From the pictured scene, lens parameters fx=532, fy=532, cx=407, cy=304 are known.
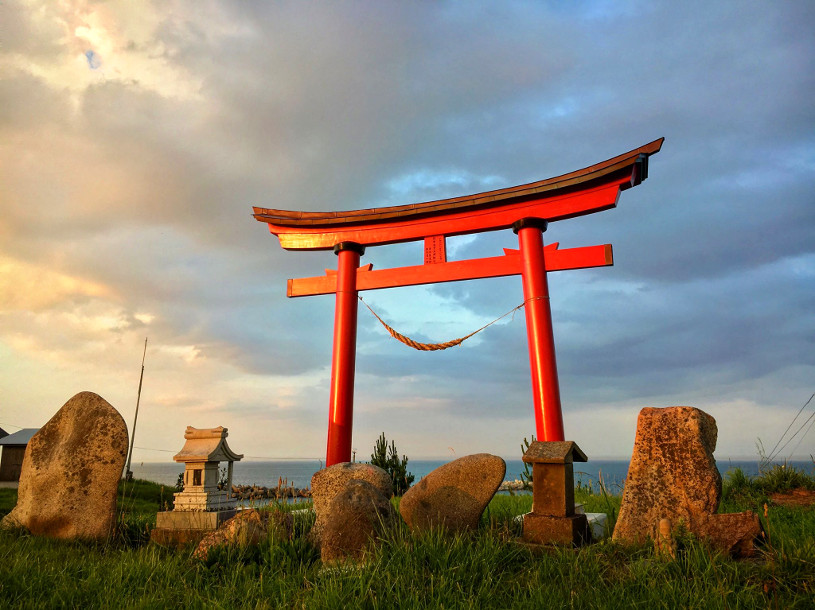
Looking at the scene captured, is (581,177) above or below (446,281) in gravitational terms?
above

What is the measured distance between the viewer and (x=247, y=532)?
4602 mm

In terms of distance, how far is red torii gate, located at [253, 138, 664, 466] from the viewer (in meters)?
7.92

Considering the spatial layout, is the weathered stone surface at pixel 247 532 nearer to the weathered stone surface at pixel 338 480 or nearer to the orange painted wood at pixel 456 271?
the weathered stone surface at pixel 338 480

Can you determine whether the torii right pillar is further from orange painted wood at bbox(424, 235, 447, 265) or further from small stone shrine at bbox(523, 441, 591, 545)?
small stone shrine at bbox(523, 441, 591, 545)

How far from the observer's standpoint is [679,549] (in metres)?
4.01

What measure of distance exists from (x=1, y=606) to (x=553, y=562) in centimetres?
382

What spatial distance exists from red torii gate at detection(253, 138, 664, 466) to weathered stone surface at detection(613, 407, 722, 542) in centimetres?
267

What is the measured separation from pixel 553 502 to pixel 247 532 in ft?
8.88

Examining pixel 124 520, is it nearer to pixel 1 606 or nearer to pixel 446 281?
pixel 1 606

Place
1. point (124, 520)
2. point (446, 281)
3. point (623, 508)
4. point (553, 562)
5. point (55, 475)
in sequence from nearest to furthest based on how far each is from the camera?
point (553, 562)
point (623, 508)
point (55, 475)
point (124, 520)
point (446, 281)

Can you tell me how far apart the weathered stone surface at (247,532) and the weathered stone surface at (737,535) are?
11.6ft

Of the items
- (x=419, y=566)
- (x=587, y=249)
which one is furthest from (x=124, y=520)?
(x=587, y=249)

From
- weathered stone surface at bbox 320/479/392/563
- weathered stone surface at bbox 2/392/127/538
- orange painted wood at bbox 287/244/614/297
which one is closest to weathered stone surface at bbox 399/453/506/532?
weathered stone surface at bbox 320/479/392/563

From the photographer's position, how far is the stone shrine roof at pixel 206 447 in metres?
6.76
